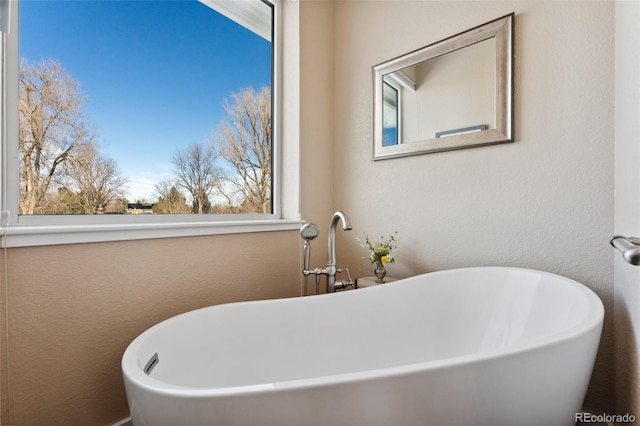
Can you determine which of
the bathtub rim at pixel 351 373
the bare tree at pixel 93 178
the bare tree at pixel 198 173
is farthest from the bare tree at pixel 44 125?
the bathtub rim at pixel 351 373

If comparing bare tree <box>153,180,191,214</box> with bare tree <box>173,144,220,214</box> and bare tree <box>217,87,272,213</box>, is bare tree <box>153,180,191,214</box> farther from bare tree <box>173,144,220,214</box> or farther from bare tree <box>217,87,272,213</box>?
bare tree <box>217,87,272,213</box>

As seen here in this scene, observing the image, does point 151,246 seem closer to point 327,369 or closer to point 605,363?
point 327,369

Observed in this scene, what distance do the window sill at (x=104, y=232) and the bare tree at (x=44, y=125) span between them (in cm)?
18

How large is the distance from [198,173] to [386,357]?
1292 mm

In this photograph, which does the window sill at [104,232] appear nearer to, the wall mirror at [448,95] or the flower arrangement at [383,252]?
the flower arrangement at [383,252]

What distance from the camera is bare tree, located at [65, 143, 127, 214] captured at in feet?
4.07

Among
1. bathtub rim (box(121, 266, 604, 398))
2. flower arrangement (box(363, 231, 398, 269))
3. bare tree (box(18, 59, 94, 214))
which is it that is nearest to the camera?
bathtub rim (box(121, 266, 604, 398))

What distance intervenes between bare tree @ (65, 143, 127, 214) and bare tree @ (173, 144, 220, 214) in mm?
275

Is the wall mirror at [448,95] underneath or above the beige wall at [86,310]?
above

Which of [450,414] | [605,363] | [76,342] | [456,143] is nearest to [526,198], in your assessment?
[456,143]

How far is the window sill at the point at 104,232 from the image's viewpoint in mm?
979

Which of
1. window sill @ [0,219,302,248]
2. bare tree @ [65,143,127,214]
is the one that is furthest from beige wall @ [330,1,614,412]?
bare tree @ [65,143,127,214]

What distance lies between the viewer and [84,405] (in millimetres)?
1120

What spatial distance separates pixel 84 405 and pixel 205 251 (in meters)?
0.69
